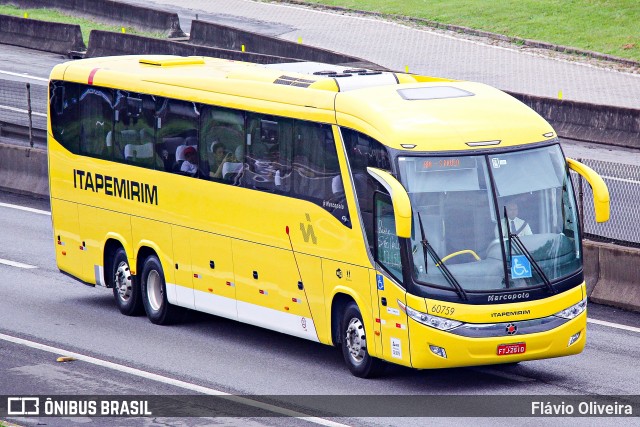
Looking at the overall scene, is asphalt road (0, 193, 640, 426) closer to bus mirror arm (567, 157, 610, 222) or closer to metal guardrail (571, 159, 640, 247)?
metal guardrail (571, 159, 640, 247)

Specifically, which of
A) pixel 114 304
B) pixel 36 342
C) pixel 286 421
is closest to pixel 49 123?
pixel 114 304

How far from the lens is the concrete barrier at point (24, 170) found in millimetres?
27359

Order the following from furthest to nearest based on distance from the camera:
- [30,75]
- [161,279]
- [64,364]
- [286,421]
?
[30,75]
[161,279]
[64,364]
[286,421]

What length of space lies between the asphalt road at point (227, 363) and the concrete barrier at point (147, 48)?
57.7 feet

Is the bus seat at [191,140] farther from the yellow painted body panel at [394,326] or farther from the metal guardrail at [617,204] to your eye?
the metal guardrail at [617,204]

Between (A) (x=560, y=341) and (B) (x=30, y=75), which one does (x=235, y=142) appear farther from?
(B) (x=30, y=75)

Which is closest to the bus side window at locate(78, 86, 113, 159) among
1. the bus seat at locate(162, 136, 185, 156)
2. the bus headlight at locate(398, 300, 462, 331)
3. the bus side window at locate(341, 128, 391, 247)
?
the bus seat at locate(162, 136, 185, 156)

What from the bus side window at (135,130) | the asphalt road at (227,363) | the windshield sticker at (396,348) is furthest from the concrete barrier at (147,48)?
Result: the windshield sticker at (396,348)

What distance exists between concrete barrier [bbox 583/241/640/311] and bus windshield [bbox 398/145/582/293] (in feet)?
15.3

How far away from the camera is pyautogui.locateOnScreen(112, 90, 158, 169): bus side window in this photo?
17781 millimetres

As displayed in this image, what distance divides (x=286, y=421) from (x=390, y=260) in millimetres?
2113

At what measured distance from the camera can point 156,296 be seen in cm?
1802

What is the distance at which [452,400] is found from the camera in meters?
13.6

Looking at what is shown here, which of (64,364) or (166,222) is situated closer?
(64,364)
